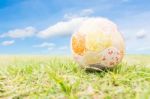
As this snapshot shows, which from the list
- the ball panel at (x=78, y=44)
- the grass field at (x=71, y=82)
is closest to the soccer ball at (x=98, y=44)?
the ball panel at (x=78, y=44)

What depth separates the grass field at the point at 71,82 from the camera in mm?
5285

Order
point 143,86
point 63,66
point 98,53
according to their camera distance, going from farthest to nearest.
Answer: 1. point 63,66
2. point 98,53
3. point 143,86

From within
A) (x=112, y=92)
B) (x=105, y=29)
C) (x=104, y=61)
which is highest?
(x=105, y=29)

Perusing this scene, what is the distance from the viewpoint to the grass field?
5.29 metres

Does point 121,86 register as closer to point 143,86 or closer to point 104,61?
point 143,86

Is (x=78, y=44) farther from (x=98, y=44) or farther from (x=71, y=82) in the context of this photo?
(x=71, y=82)

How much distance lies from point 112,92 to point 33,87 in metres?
1.36

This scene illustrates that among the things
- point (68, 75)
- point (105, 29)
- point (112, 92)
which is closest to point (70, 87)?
point (112, 92)

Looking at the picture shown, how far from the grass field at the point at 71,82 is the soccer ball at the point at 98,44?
0.78 feet

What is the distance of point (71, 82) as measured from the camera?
596cm

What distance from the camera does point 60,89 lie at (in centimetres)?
545

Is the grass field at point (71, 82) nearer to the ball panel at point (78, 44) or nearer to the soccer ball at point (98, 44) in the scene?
the soccer ball at point (98, 44)

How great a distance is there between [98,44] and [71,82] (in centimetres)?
93

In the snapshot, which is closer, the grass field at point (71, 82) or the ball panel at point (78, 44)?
the grass field at point (71, 82)
